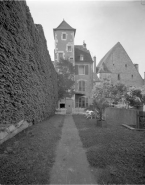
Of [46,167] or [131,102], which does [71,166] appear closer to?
[46,167]

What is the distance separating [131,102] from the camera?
10.6 metres

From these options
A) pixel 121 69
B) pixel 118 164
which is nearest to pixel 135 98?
pixel 118 164

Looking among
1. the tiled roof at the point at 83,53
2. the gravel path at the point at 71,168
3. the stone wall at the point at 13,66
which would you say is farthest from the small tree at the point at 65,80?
the gravel path at the point at 71,168

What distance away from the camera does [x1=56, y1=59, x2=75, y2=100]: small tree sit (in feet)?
56.9

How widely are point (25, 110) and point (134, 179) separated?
4722mm

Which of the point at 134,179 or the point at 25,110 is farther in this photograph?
the point at 25,110

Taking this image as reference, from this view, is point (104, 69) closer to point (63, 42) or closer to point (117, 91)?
point (63, 42)

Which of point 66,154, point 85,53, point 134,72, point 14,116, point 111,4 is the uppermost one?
point 85,53

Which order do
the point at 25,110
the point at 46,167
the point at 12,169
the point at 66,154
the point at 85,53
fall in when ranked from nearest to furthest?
1. the point at 12,169
2. the point at 46,167
3. the point at 66,154
4. the point at 25,110
5. the point at 85,53

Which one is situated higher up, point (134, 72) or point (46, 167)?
point (134, 72)

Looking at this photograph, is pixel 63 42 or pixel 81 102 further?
pixel 63 42

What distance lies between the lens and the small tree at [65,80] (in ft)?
56.9

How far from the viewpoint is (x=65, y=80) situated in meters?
17.9

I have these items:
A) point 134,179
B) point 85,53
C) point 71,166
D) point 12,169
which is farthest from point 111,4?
point 85,53
